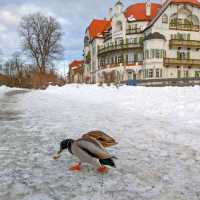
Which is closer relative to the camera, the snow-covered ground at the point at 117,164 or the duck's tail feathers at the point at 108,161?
the snow-covered ground at the point at 117,164

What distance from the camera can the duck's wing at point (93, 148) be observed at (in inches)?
127

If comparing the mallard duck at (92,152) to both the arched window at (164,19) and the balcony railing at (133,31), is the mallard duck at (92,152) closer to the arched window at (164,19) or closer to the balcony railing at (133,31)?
the arched window at (164,19)

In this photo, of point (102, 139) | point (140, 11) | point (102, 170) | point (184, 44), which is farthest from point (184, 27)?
point (102, 170)

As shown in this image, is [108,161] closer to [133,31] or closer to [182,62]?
[182,62]

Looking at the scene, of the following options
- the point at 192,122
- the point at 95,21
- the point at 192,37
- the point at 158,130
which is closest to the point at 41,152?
the point at 158,130

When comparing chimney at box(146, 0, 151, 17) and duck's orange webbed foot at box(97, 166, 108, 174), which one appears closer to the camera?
duck's orange webbed foot at box(97, 166, 108, 174)

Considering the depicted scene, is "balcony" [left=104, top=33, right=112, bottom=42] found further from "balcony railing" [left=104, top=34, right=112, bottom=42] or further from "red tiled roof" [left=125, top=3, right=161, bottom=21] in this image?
"red tiled roof" [left=125, top=3, right=161, bottom=21]

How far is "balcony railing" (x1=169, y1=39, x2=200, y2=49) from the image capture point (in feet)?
155

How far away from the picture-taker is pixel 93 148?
10.8 feet

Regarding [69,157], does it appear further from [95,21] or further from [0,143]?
[95,21]

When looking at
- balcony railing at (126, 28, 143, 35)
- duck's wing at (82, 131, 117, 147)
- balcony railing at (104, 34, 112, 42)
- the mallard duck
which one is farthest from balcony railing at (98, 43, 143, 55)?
the mallard duck

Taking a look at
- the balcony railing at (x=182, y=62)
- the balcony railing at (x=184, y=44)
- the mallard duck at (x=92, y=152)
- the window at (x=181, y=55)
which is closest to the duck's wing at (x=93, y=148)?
the mallard duck at (x=92, y=152)

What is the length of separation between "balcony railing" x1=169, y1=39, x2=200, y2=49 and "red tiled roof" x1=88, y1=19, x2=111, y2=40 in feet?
61.3

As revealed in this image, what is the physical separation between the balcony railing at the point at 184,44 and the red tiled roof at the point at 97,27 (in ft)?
61.3
